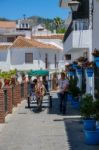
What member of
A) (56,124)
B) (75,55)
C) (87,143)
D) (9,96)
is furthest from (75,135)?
(75,55)

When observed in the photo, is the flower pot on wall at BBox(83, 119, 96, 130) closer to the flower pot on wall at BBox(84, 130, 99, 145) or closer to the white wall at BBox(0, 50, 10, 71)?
the flower pot on wall at BBox(84, 130, 99, 145)

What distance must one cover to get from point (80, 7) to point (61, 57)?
4503 cm

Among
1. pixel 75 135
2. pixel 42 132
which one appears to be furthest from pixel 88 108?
pixel 42 132

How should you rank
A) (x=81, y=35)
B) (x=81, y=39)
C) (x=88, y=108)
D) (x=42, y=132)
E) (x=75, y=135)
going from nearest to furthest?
(x=88, y=108) < (x=75, y=135) < (x=42, y=132) < (x=81, y=35) < (x=81, y=39)

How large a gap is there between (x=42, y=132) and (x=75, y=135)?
1221mm

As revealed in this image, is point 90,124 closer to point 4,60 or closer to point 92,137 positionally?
point 92,137

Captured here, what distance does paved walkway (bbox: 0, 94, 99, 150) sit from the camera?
12.5 meters

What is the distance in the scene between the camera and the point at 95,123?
13.5m

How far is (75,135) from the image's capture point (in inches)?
563

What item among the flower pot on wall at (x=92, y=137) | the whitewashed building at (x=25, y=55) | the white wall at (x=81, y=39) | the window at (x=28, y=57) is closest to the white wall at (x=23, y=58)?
the whitewashed building at (x=25, y=55)

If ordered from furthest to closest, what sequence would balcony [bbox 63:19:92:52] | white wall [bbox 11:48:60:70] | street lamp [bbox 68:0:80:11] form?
1. white wall [bbox 11:48:60:70]
2. street lamp [bbox 68:0:80:11]
3. balcony [bbox 63:19:92:52]

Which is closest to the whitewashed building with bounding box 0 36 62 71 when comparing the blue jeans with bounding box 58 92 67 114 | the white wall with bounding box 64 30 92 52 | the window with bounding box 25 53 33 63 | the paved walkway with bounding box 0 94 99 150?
the window with bounding box 25 53 33 63

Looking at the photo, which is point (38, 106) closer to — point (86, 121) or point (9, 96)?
point (9, 96)

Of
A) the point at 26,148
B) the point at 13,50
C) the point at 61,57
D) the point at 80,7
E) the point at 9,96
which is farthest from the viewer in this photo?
the point at 61,57
